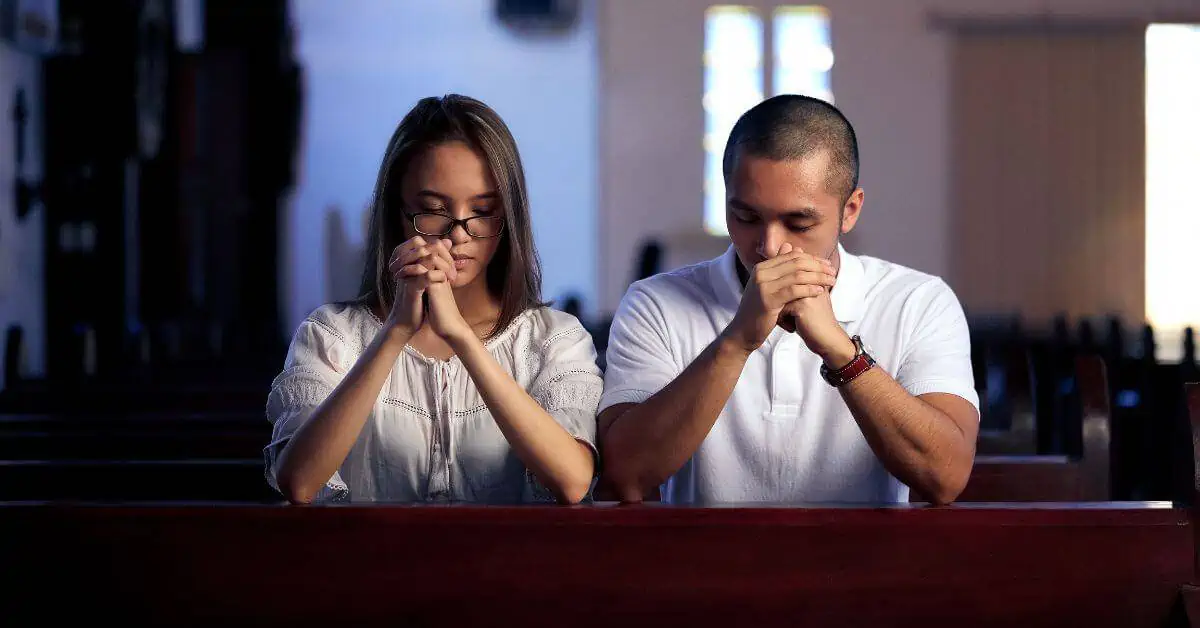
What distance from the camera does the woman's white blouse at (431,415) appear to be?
1.89 m

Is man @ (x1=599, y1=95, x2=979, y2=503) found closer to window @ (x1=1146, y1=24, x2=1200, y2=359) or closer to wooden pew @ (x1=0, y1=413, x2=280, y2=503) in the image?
wooden pew @ (x1=0, y1=413, x2=280, y2=503)

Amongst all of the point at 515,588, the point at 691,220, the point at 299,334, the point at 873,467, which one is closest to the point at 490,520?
the point at 515,588

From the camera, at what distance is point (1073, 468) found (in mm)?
2156

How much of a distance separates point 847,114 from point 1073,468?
26.9ft

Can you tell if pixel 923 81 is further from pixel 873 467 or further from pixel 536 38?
pixel 873 467

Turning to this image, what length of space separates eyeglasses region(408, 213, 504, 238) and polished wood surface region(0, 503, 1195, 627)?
64 centimetres

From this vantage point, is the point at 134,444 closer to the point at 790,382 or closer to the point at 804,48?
the point at 790,382

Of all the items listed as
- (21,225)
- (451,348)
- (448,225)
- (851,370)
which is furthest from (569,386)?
(21,225)

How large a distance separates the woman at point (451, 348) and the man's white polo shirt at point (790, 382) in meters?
0.12

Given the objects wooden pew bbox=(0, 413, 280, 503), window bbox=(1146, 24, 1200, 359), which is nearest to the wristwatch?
wooden pew bbox=(0, 413, 280, 503)

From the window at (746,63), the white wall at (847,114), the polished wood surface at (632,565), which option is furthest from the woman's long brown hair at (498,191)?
the window at (746,63)

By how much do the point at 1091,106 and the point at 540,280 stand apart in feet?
30.7

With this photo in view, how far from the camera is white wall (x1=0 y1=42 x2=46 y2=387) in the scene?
6062 mm

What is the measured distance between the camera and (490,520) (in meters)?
1.31
